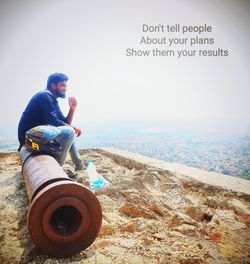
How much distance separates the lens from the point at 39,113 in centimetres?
361

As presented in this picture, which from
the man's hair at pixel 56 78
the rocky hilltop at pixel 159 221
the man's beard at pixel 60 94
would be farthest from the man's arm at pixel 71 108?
the rocky hilltop at pixel 159 221

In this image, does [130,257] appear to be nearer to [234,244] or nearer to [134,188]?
[234,244]

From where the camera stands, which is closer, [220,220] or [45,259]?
[45,259]

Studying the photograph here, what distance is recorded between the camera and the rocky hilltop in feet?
6.37

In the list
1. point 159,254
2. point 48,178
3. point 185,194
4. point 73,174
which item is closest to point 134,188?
point 185,194

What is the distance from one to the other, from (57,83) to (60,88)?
0.11 m

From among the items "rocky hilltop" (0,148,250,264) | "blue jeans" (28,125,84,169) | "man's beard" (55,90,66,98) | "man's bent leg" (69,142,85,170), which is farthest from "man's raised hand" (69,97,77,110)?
"rocky hilltop" (0,148,250,264)

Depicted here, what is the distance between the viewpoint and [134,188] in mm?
3648

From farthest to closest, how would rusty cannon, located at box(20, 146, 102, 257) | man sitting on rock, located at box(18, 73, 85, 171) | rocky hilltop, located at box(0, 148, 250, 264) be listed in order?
man sitting on rock, located at box(18, 73, 85, 171) < rocky hilltop, located at box(0, 148, 250, 264) < rusty cannon, located at box(20, 146, 102, 257)

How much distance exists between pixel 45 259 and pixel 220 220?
7.25 feet

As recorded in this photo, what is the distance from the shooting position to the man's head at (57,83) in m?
4.01

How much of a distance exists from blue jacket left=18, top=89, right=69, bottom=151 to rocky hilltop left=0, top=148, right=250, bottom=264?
1065 millimetres

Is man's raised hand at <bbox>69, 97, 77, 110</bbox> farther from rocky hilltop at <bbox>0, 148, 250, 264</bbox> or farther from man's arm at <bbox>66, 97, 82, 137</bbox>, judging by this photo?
rocky hilltop at <bbox>0, 148, 250, 264</bbox>

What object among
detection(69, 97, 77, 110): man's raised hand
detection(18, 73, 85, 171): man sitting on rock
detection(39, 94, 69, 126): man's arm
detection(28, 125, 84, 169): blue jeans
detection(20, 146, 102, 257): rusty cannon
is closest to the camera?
detection(20, 146, 102, 257): rusty cannon
